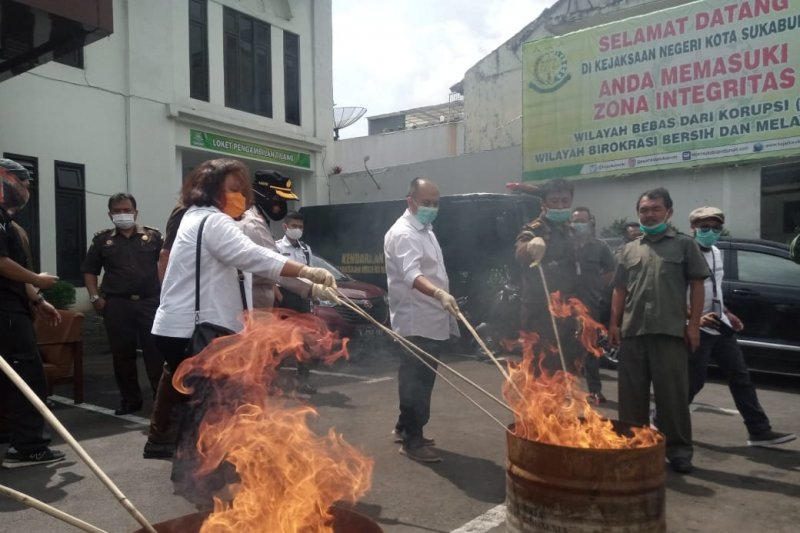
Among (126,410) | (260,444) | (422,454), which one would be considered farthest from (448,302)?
(126,410)

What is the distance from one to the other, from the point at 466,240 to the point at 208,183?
806cm

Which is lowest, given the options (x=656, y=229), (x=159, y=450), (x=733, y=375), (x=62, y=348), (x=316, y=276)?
(x=159, y=450)

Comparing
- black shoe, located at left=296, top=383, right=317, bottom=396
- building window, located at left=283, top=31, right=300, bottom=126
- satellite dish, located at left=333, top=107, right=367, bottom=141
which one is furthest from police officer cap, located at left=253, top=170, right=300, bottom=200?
satellite dish, located at left=333, top=107, right=367, bottom=141

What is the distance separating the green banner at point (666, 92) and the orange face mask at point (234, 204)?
36.8ft

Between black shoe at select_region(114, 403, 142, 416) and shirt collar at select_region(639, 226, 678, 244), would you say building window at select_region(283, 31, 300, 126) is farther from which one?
shirt collar at select_region(639, 226, 678, 244)

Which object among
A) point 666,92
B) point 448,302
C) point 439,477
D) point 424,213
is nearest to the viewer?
point 448,302

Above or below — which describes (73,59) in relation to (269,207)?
above

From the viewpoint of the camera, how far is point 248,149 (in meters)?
15.2

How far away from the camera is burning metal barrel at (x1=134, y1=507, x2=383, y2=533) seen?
2424 mm

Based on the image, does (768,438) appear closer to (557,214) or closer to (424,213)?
(557,214)

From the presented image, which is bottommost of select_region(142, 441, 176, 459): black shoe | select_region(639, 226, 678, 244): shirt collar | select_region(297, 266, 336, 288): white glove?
select_region(142, 441, 176, 459): black shoe

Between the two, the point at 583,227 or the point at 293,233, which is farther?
the point at 583,227

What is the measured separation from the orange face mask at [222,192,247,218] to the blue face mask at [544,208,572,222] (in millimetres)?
2691

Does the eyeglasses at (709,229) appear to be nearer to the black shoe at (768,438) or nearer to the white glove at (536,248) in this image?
the white glove at (536,248)
